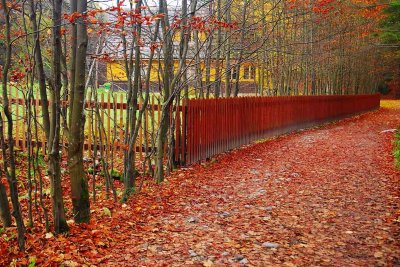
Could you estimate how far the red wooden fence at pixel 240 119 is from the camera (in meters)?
10.5

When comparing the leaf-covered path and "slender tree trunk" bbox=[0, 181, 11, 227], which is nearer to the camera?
the leaf-covered path

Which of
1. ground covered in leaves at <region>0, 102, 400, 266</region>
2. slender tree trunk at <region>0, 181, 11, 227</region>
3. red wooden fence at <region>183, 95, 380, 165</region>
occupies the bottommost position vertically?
ground covered in leaves at <region>0, 102, 400, 266</region>

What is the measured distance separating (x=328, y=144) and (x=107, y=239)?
34.1 ft

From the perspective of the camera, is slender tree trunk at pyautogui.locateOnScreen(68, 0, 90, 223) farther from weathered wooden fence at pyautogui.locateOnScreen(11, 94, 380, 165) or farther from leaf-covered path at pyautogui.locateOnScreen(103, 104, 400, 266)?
leaf-covered path at pyautogui.locateOnScreen(103, 104, 400, 266)

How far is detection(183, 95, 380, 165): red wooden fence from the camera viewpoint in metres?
10.5

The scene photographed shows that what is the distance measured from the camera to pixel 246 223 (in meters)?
5.89

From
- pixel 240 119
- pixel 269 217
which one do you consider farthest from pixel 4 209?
pixel 240 119

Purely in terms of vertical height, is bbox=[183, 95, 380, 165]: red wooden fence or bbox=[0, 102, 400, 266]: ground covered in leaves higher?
bbox=[183, 95, 380, 165]: red wooden fence

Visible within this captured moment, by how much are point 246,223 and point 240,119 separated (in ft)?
26.0

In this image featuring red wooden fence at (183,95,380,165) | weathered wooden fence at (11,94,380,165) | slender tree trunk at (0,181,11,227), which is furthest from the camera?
red wooden fence at (183,95,380,165)

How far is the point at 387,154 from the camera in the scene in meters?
11.6

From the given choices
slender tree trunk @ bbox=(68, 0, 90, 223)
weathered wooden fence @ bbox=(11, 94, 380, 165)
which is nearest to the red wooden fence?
weathered wooden fence @ bbox=(11, 94, 380, 165)

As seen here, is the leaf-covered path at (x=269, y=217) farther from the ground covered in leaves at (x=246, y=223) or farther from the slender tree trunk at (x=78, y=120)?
the slender tree trunk at (x=78, y=120)

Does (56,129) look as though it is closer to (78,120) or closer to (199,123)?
(78,120)
